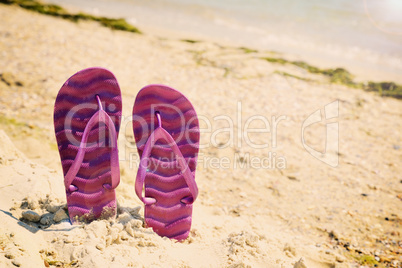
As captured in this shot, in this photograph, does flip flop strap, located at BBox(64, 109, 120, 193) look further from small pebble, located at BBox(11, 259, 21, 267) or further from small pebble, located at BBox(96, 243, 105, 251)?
small pebble, located at BBox(11, 259, 21, 267)

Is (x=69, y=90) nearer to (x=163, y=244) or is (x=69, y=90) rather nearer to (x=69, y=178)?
(x=69, y=178)

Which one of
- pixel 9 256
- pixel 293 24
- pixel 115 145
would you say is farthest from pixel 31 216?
pixel 293 24

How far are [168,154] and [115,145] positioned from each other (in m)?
0.33

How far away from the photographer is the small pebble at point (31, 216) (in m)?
1.69

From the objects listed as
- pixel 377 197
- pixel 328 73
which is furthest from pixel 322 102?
pixel 377 197

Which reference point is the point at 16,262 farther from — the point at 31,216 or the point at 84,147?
the point at 84,147

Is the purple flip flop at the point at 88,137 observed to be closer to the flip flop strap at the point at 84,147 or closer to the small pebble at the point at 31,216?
the flip flop strap at the point at 84,147

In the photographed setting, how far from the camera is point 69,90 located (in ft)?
5.98

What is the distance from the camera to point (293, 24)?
8.34 metres

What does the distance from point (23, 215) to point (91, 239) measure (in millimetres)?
409

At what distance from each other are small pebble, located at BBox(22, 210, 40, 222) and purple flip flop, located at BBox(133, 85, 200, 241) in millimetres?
588

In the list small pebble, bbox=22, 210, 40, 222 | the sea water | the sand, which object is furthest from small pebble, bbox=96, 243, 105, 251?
the sea water

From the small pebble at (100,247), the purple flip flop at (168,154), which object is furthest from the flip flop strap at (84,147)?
the small pebble at (100,247)

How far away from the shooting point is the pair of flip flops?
182cm
